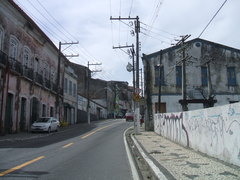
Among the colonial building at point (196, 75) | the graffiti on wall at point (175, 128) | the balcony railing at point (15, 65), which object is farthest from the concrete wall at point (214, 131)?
the colonial building at point (196, 75)

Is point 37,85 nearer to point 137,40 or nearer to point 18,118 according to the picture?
point 18,118

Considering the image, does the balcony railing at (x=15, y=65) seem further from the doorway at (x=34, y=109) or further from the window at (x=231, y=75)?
the window at (x=231, y=75)

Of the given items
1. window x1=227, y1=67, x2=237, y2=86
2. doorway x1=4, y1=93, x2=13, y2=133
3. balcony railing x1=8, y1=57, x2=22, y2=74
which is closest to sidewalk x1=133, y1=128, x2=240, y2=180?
doorway x1=4, y1=93, x2=13, y2=133

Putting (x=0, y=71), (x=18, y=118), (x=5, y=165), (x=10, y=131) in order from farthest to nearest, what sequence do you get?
1. (x=18, y=118)
2. (x=10, y=131)
3. (x=0, y=71)
4. (x=5, y=165)

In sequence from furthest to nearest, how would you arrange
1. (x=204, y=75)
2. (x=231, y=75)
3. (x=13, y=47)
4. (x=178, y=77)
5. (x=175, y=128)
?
(x=204, y=75)
(x=231, y=75)
(x=178, y=77)
(x=13, y=47)
(x=175, y=128)

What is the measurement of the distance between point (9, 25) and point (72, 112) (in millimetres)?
26806

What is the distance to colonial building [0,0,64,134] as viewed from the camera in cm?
2600

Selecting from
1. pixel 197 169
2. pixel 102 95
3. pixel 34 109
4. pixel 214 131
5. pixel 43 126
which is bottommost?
pixel 197 169

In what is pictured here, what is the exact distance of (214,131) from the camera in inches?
437

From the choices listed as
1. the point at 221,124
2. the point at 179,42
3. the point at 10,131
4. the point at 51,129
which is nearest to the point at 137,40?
the point at 179,42

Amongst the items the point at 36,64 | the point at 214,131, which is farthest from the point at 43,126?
the point at 214,131

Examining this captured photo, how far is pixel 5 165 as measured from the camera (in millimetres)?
9930

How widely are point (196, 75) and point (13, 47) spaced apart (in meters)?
19.7

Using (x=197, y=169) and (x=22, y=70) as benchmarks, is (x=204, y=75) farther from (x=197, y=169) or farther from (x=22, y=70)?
(x=197, y=169)
